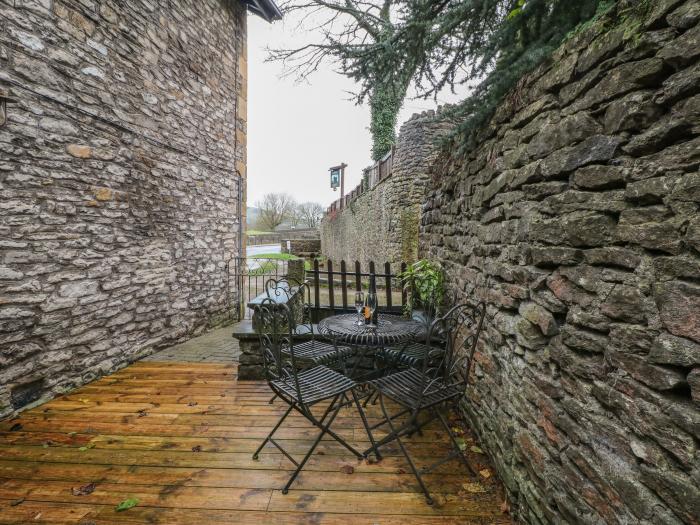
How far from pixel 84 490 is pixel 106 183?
2980mm

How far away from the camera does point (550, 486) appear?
153cm

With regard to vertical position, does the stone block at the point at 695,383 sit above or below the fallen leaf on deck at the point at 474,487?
above

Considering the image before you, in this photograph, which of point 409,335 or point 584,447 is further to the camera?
point 409,335

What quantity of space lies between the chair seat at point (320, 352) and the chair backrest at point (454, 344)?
0.77m

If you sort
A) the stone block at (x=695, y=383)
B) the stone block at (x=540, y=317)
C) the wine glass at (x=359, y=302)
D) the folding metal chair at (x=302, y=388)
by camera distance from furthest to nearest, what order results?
the wine glass at (x=359, y=302), the folding metal chair at (x=302, y=388), the stone block at (x=540, y=317), the stone block at (x=695, y=383)

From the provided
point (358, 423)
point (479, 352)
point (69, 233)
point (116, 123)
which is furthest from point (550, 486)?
point (116, 123)

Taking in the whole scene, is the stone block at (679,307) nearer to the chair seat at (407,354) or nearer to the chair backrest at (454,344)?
the chair backrest at (454,344)

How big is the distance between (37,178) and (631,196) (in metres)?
4.14

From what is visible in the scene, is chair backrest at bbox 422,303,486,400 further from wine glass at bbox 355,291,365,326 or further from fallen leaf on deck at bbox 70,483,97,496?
fallen leaf on deck at bbox 70,483,97,496

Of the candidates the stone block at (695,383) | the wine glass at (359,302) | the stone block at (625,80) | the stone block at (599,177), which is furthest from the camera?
the wine glass at (359,302)

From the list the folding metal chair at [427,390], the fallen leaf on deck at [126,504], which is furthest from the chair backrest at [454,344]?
the fallen leaf on deck at [126,504]

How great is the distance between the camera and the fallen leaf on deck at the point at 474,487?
1.98 m

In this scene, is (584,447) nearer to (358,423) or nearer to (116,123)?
(358,423)

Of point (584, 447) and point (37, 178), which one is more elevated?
point (37, 178)
